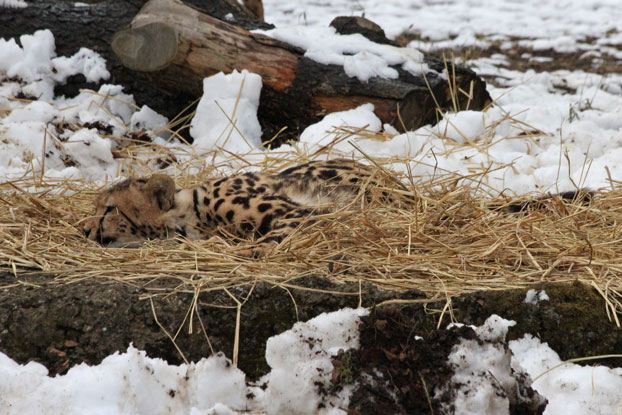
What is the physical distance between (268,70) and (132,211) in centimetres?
215

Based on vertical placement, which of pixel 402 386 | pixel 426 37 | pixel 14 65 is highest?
pixel 402 386

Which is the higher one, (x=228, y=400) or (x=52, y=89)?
(x=228, y=400)

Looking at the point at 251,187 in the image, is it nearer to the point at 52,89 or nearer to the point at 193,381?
the point at 193,381

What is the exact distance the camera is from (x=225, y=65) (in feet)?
19.0

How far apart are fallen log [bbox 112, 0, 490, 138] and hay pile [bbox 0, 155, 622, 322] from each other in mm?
1801

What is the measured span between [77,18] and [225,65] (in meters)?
1.50

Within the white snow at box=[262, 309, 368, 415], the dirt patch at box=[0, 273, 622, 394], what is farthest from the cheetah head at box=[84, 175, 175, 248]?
the white snow at box=[262, 309, 368, 415]

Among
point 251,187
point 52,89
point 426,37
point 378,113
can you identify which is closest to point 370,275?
point 251,187

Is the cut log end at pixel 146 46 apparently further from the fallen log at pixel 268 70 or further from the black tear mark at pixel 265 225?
the black tear mark at pixel 265 225

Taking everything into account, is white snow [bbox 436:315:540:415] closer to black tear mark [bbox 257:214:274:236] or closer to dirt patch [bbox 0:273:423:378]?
dirt patch [bbox 0:273:423:378]

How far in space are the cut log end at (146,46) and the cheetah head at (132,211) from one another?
1782mm

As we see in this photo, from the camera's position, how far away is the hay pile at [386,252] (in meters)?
3.00

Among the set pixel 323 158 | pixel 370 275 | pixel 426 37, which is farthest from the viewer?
pixel 426 37

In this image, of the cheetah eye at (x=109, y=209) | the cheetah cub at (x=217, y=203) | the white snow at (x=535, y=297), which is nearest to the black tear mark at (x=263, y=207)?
the cheetah cub at (x=217, y=203)
